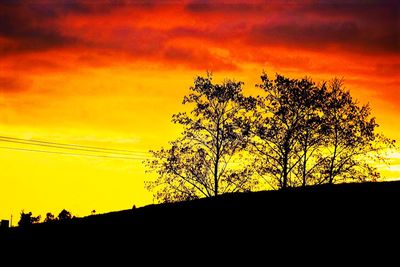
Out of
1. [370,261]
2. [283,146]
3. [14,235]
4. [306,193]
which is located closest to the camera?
[370,261]

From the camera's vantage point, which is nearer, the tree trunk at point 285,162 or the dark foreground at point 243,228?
the dark foreground at point 243,228

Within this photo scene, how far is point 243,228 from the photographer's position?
27172mm

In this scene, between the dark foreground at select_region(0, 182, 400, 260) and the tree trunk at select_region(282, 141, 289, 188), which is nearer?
the dark foreground at select_region(0, 182, 400, 260)

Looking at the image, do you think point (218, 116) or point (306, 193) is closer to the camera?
point (306, 193)

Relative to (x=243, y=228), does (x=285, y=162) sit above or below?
above

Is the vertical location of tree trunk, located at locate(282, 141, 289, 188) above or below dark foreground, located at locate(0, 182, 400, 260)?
above

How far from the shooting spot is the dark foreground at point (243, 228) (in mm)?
24016

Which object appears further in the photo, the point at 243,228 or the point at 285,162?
the point at 285,162

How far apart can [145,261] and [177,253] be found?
137 cm

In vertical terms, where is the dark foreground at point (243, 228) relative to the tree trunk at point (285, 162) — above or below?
below

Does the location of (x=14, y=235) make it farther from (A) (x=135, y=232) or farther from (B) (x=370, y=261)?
(B) (x=370, y=261)

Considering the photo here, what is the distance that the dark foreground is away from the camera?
24.0 m

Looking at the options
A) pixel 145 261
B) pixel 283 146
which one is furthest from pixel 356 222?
pixel 283 146

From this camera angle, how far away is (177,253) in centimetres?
2522
